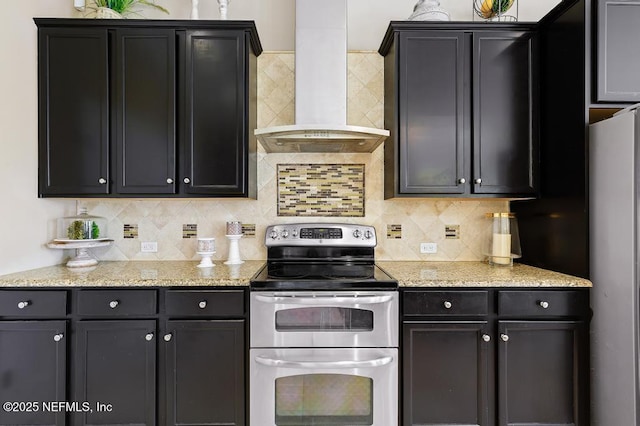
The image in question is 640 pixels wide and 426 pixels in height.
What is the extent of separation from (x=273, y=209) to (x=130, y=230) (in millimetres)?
1054

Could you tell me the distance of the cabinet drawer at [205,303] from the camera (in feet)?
5.70

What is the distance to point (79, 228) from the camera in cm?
213

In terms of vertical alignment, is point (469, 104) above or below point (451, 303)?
above

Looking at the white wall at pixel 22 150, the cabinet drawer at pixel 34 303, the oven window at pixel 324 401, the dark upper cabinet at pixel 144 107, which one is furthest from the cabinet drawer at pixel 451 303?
the white wall at pixel 22 150

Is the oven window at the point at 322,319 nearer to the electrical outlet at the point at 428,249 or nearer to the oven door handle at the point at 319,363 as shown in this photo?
the oven door handle at the point at 319,363

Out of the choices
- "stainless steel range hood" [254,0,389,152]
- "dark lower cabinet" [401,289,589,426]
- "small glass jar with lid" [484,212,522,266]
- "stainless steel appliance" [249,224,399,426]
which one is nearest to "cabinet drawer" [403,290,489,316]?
"dark lower cabinet" [401,289,589,426]

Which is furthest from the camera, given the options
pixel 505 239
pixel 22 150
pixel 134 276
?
pixel 505 239

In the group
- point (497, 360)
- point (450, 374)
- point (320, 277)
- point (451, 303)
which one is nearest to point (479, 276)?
point (451, 303)

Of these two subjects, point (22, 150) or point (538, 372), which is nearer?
point (538, 372)

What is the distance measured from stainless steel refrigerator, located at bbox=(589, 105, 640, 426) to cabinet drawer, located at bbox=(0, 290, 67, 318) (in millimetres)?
2767

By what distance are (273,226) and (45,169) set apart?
1.44 m

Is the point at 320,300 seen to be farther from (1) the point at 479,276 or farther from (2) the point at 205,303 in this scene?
(1) the point at 479,276

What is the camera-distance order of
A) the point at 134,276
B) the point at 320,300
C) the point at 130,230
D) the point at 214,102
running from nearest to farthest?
the point at 320,300, the point at 134,276, the point at 214,102, the point at 130,230

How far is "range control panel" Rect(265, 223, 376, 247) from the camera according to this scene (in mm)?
2238
